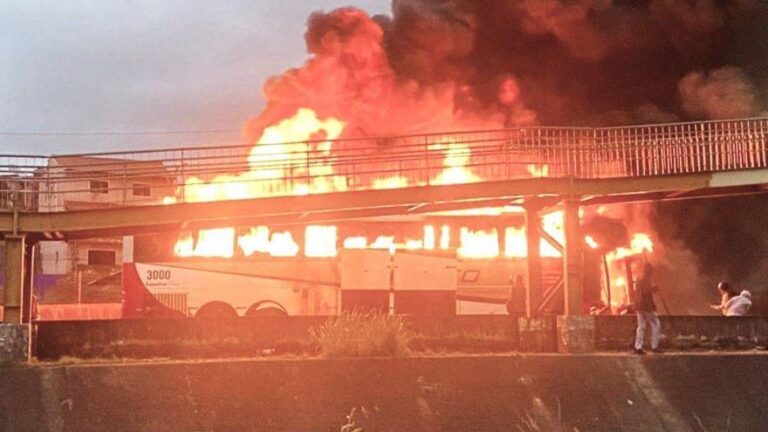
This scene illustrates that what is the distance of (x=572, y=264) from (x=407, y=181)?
398 centimetres

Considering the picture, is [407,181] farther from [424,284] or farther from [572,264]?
[572,264]

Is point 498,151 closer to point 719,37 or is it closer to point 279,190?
point 279,190

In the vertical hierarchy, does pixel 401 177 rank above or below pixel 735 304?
above

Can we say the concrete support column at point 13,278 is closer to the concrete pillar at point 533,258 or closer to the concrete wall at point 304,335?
the concrete wall at point 304,335

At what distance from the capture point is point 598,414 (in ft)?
39.4

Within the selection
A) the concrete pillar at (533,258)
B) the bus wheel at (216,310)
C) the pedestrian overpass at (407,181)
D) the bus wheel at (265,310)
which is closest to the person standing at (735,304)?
the pedestrian overpass at (407,181)

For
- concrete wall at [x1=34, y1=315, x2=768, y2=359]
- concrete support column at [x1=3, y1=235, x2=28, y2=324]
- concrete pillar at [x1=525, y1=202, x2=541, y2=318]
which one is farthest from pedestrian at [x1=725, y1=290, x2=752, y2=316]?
concrete support column at [x1=3, y1=235, x2=28, y2=324]

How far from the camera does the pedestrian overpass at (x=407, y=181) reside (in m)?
13.5

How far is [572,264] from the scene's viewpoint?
14.4 m

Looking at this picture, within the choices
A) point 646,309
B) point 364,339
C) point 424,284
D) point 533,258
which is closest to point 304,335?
point 364,339

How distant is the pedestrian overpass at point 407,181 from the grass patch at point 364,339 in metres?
2.20

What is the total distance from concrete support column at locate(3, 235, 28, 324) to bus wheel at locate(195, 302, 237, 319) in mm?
5304

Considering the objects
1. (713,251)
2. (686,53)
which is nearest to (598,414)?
(713,251)

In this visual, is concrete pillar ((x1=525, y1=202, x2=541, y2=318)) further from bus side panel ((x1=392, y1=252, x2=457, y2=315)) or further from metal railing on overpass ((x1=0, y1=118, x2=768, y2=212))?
bus side panel ((x1=392, y1=252, x2=457, y2=315))
